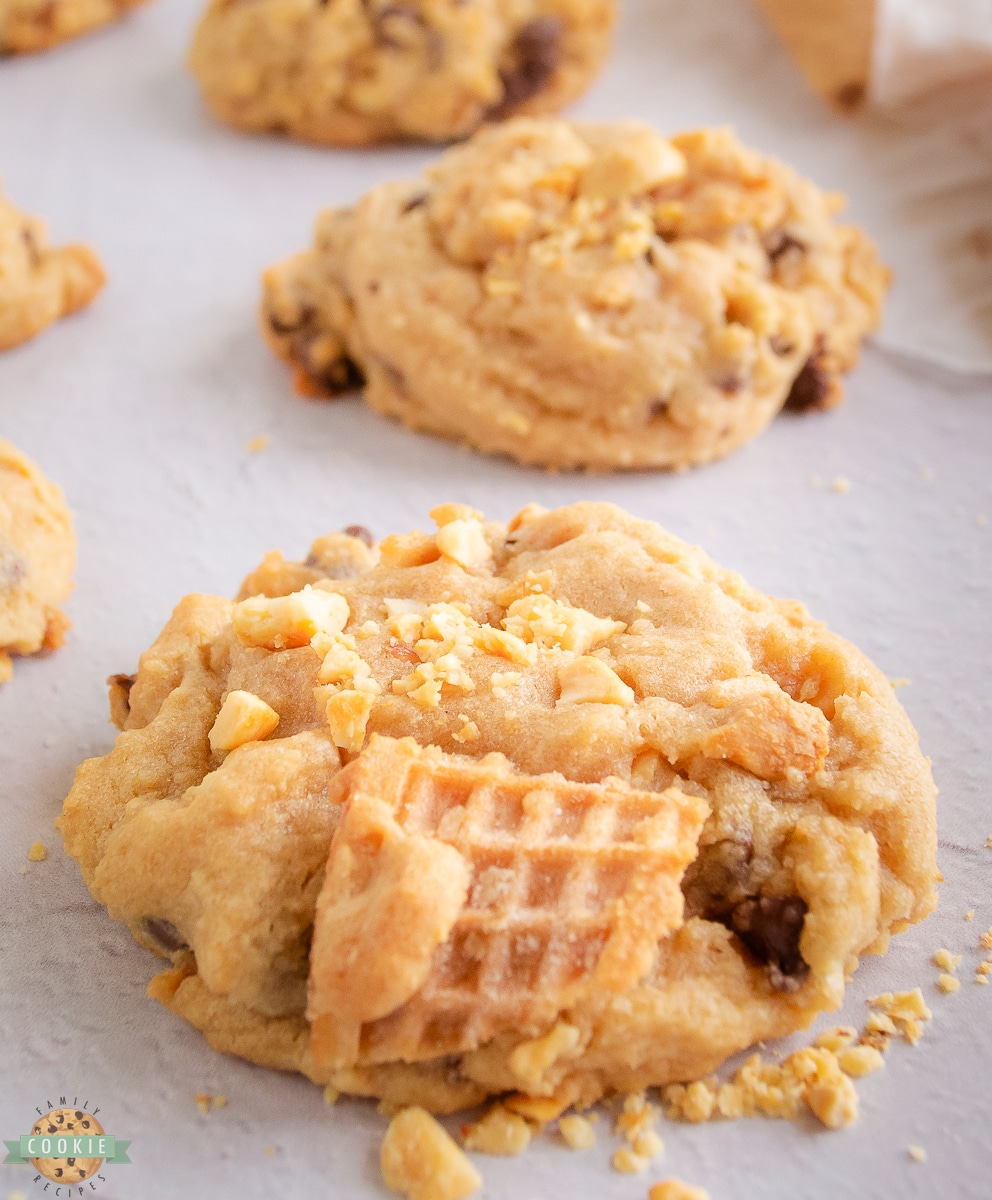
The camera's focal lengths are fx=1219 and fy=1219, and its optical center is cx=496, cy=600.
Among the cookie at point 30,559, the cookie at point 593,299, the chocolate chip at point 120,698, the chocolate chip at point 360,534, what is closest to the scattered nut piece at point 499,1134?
the chocolate chip at point 120,698

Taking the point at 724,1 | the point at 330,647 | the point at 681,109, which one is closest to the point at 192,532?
the point at 330,647

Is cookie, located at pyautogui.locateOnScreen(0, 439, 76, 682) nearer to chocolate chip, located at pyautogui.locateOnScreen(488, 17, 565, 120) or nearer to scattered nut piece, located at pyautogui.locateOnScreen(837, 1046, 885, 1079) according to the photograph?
scattered nut piece, located at pyautogui.locateOnScreen(837, 1046, 885, 1079)

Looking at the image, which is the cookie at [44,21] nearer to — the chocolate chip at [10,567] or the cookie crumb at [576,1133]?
the chocolate chip at [10,567]

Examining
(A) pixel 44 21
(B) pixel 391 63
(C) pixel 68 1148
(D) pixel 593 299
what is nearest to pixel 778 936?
(C) pixel 68 1148

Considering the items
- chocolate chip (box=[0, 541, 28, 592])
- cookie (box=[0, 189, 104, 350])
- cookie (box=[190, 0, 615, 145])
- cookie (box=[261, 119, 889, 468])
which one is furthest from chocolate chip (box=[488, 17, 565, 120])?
chocolate chip (box=[0, 541, 28, 592])

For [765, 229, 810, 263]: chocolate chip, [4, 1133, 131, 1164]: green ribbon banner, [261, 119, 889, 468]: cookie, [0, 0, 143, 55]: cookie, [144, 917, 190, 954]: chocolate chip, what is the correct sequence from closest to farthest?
[4, 1133, 131, 1164]: green ribbon banner → [144, 917, 190, 954]: chocolate chip → [261, 119, 889, 468]: cookie → [765, 229, 810, 263]: chocolate chip → [0, 0, 143, 55]: cookie

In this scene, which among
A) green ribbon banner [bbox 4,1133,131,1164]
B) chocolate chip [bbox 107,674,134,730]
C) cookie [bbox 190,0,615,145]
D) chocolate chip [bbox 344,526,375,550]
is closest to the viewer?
green ribbon banner [bbox 4,1133,131,1164]

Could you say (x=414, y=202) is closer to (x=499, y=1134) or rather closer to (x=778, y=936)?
(x=778, y=936)
